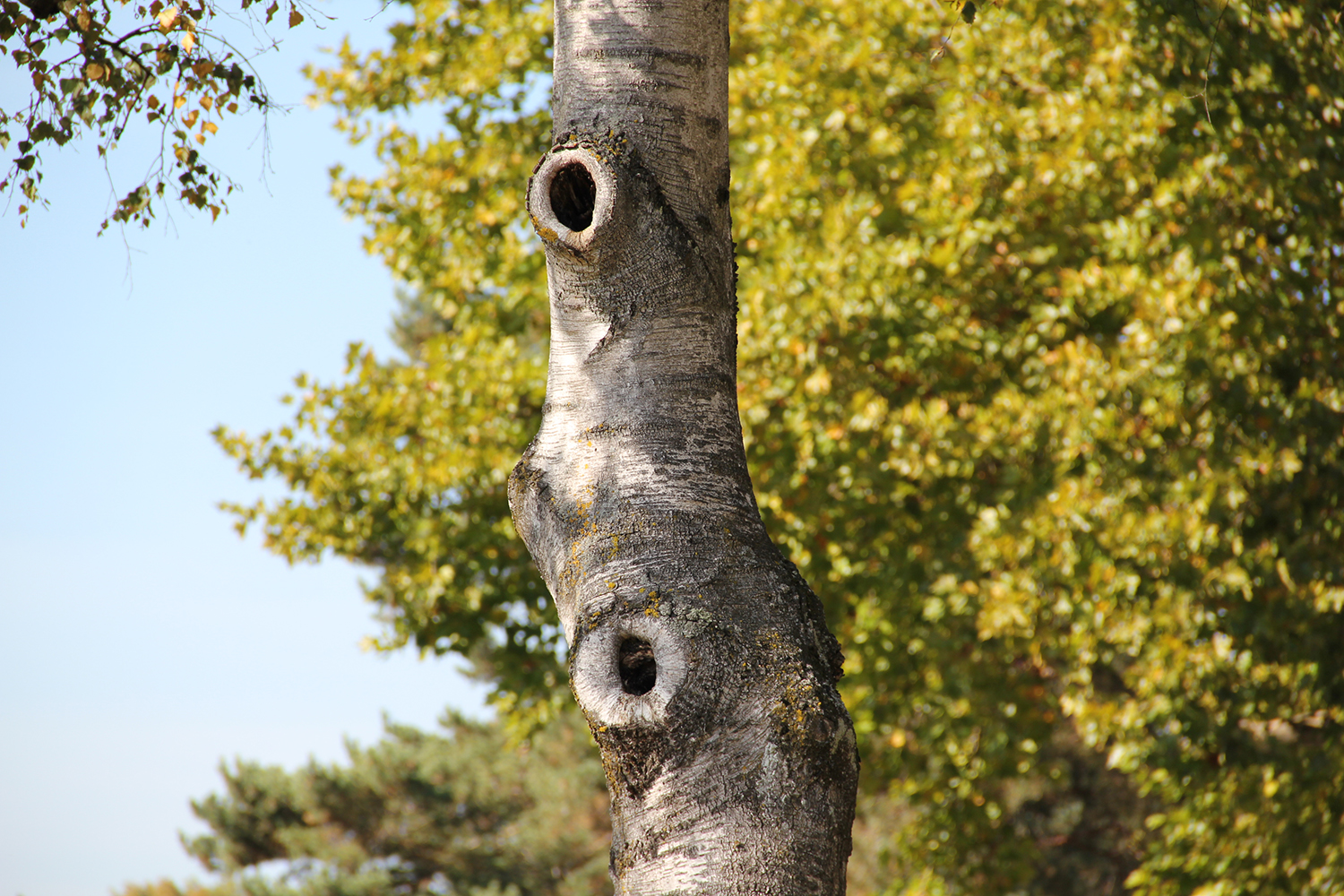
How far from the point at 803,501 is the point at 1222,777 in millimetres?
3137

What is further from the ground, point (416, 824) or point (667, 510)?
point (416, 824)

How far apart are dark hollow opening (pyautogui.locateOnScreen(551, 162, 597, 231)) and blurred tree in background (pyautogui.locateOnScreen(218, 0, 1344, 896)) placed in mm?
4025

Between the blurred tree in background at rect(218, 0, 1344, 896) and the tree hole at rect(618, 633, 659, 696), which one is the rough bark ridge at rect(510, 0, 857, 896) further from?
the blurred tree in background at rect(218, 0, 1344, 896)

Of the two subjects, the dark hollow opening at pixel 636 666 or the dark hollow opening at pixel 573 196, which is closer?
the dark hollow opening at pixel 636 666

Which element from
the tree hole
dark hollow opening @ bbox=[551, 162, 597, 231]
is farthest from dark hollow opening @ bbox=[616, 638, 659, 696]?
dark hollow opening @ bbox=[551, 162, 597, 231]

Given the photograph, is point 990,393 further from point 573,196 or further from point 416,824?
point 416,824

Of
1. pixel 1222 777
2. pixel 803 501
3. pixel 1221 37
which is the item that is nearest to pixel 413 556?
pixel 803 501

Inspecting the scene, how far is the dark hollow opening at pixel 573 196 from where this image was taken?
2.53 m

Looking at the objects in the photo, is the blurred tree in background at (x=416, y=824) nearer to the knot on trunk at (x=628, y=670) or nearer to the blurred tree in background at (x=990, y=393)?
the blurred tree in background at (x=990, y=393)

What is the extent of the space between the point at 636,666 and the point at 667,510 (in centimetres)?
32

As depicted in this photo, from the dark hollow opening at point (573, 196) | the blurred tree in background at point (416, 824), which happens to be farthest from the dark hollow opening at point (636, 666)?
the blurred tree in background at point (416, 824)

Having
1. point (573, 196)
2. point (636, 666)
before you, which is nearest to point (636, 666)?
point (636, 666)

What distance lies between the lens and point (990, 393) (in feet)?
27.3

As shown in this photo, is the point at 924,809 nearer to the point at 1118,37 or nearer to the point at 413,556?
the point at 413,556
